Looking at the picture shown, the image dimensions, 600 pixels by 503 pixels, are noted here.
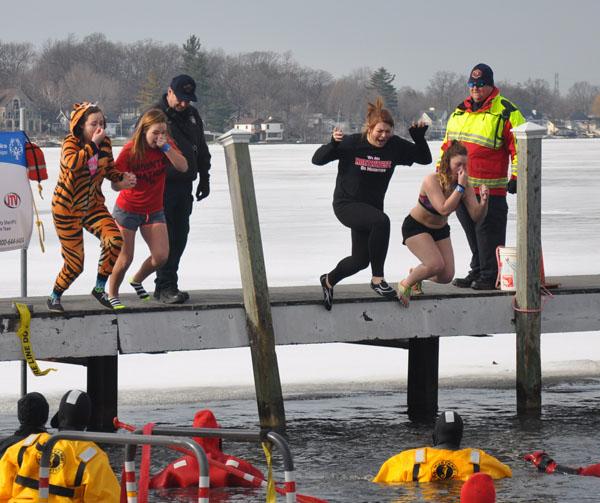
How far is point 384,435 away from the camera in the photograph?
34.5 ft

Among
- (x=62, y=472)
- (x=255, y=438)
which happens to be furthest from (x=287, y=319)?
(x=255, y=438)

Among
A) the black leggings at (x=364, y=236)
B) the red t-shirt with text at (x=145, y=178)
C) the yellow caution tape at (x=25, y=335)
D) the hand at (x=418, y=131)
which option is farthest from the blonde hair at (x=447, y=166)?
the yellow caution tape at (x=25, y=335)

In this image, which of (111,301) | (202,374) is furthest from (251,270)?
(202,374)

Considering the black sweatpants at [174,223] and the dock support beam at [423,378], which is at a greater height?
the black sweatpants at [174,223]

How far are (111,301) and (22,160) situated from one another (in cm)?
145

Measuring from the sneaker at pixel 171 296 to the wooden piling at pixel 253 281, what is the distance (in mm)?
464

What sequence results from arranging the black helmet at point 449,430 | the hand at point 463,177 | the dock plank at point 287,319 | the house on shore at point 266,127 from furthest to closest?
the house on shore at point 266,127
the hand at point 463,177
the dock plank at point 287,319
the black helmet at point 449,430

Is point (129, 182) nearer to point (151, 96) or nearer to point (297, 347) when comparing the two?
point (297, 347)

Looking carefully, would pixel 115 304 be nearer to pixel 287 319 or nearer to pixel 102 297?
pixel 102 297

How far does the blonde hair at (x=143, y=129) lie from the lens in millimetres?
9820

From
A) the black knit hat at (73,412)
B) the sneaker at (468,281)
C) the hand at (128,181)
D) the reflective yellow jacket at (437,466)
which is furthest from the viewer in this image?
the sneaker at (468,281)

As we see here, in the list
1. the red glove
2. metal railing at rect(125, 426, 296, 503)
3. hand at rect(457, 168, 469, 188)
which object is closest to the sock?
hand at rect(457, 168, 469, 188)

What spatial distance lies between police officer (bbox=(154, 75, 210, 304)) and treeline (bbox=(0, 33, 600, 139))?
11879 cm

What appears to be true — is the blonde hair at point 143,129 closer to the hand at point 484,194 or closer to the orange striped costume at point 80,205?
the orange striped costume at point 80,205
